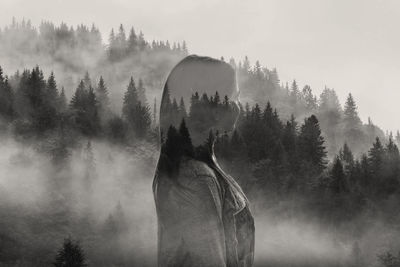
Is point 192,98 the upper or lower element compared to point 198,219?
upper

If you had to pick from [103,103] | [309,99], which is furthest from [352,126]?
[103,103]

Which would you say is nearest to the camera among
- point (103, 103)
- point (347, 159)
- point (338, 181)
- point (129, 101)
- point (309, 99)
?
point (338, 181)

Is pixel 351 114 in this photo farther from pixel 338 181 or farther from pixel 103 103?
pixel 338 181

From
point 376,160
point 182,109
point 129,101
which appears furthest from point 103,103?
point 182,109

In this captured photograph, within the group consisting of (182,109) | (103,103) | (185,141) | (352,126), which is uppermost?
(352,126)

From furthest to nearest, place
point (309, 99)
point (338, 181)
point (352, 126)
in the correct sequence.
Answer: point (309, 99), point (352, 126), point (338, 181)

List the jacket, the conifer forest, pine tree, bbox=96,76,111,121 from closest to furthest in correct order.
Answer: the jacket < the conifer forest < pine tree, bbox=96,76,111,121

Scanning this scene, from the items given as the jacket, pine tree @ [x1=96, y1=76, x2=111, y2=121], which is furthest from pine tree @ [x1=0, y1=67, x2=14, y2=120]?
the jacket

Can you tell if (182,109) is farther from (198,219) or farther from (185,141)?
(198,219)

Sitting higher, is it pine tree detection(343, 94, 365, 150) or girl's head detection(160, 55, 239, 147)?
pine tree detection(343, 94, 365, 150)

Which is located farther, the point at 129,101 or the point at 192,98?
the point at 129,101

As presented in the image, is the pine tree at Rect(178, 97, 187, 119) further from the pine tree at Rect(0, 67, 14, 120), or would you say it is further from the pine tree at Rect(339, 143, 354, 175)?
the pine tree at Rect(0, 67, 14, 120)

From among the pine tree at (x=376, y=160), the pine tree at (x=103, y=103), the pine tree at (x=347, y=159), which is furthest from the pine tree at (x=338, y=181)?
the pine tree at (x=103, y=103)

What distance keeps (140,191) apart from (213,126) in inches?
4036
